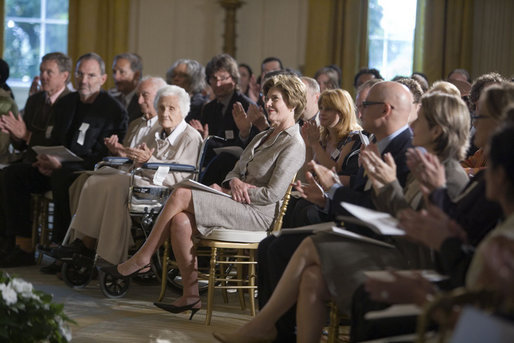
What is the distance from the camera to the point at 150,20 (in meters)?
10.2

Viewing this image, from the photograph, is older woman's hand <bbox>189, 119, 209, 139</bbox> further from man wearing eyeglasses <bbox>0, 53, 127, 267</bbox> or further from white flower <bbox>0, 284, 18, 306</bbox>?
white flower <bbox>0, 284, 18, 306</bbox>

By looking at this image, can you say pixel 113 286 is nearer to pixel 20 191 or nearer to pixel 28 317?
pixel 20 191

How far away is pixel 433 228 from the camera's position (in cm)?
232

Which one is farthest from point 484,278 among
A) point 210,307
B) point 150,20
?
point 150,20

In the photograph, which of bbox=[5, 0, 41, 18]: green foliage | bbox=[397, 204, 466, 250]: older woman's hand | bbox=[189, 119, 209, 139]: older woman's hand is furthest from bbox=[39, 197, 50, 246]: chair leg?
bbox=[5, 0, 41, 18]: green foliage

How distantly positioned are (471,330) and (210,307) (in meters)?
2.46

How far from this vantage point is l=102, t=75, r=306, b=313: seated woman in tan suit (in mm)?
4211

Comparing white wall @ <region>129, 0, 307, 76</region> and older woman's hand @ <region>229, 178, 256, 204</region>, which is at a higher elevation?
white wall @ <region>129, 0, 307, 76</region>

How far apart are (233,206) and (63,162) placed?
197 centimetres

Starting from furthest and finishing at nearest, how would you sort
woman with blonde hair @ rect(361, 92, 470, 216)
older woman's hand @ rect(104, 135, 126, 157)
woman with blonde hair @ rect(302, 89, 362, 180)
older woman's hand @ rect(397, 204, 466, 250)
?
older woman's hand @ rect(104, 135, 126, 157) < woman with blonde hair @ rect(302, 89, 362, 180) < woman with blonde hair @ rect(361, 92, 470, 216) < older woman's hand @ rect(397, 204, 466, 250)

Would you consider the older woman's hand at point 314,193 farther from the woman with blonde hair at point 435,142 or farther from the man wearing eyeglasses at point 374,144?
the woman with blonde hair at point 435,142

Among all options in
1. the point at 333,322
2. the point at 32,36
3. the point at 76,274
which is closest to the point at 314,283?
the point at 333,322

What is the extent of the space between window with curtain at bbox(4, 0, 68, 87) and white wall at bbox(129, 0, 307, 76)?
105cm

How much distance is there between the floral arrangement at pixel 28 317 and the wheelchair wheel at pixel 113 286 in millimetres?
1788
